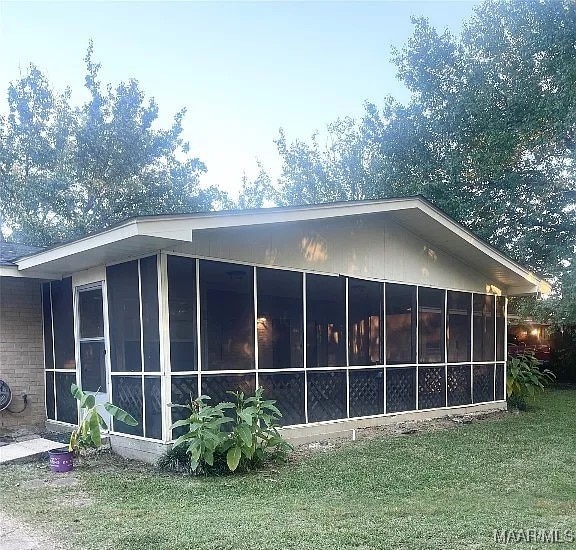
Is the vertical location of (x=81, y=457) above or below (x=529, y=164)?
below

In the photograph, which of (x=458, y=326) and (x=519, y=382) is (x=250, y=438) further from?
(x=519, y=382)

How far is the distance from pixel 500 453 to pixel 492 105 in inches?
388

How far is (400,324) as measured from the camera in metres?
9.28

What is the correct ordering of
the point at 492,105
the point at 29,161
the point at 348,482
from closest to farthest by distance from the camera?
the point at 348,482 < the point at 492,105 < the point at 29,161

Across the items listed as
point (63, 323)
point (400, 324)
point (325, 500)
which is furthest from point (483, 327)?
point (63, 323)

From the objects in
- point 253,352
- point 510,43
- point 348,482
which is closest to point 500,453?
point 348,482

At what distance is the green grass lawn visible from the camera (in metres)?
3.78

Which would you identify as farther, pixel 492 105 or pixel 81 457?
pixel 492 105

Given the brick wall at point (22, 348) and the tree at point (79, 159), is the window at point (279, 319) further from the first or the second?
the tree at point (79, 159)

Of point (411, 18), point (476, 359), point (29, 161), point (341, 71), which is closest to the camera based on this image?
point (476, 359)

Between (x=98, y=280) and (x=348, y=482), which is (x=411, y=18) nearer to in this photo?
(x=98, y=280)

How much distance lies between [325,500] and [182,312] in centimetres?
270

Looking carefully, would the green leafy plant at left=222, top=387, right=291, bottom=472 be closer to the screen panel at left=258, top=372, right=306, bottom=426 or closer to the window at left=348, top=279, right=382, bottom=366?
the screen panel at left=258, top=372, right=306, bottom=426

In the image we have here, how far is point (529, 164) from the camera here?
1457 centimetres
